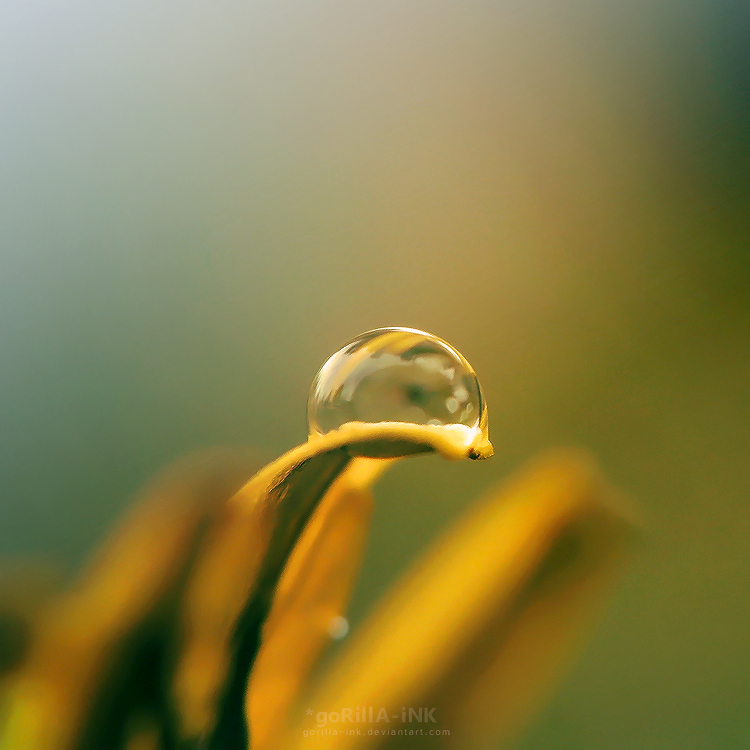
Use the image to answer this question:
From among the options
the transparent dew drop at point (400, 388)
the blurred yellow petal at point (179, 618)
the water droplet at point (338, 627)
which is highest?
the transparent dew drop at point (400, 388)

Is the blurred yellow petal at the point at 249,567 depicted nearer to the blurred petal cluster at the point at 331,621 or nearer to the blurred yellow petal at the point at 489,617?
the blurred petal cluster at the point at 331,621

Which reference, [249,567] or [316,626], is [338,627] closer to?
[316,626]

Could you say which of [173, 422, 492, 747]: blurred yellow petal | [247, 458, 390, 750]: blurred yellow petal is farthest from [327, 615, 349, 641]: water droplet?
[173, 422, 492, 747]: blurred yellow petal

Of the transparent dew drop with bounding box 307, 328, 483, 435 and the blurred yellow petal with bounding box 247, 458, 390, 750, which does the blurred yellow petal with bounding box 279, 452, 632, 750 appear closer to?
the blurred yellow petal with bounding box 247, 458, 390, 750

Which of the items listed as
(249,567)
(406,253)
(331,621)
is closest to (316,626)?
(331,621)

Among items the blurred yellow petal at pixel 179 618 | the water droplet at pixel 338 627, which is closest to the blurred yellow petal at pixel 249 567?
the blurred yellow petal at pixel 179 618

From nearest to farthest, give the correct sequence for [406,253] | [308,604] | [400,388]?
[400,388] < [308,604] < [406,253]
